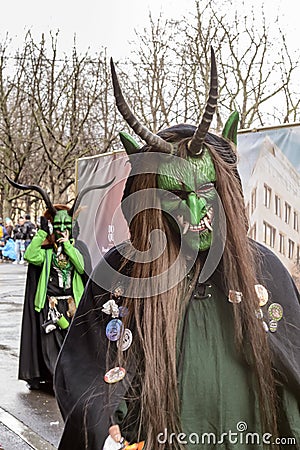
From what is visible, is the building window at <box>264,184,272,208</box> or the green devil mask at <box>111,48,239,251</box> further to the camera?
the building window at <box>264,184,272,208</box>

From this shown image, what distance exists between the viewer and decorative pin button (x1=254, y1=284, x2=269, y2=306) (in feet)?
7.44

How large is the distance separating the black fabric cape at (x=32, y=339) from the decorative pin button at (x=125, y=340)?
18.2 ft

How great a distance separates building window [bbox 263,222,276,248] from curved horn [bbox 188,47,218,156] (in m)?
4.23

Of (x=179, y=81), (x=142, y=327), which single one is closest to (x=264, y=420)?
(x=142, y=327)

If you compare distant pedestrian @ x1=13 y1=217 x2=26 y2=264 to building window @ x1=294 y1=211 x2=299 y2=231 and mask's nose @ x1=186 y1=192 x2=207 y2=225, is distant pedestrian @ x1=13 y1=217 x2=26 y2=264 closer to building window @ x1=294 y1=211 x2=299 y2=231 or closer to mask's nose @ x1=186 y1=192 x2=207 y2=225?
building window @ x1=294 y1=211 x2=299 y2=231

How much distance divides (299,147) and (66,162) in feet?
78.7

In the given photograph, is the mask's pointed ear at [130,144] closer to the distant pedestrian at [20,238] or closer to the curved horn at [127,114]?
the curved horn at [127,114]

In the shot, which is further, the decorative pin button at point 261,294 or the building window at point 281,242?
the building window at point 281,242

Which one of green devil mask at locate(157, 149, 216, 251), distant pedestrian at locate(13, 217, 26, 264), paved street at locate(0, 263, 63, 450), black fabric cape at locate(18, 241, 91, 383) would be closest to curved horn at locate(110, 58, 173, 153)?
green devil mask at locate(157, 149, 216, 251)

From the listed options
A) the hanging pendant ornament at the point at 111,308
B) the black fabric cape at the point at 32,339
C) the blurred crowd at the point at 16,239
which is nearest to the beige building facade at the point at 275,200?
the black fabric cape at the point at 32,339

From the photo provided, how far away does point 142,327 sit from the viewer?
86.7 inches

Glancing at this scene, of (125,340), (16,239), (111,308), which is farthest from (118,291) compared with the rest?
(16,239)

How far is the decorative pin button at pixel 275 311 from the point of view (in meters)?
2.31

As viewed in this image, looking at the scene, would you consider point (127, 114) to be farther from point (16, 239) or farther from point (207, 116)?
point (16, 239)
